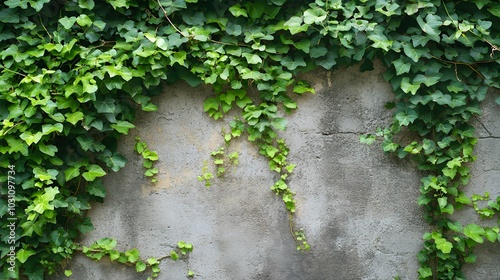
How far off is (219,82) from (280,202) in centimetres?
89

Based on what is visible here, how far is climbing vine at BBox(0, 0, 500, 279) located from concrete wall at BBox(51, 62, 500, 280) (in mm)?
90

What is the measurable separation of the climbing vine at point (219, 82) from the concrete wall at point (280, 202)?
9cm

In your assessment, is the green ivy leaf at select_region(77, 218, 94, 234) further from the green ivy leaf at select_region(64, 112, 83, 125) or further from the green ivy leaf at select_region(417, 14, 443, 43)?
the green ivy leaf at select_region(417, 14, 443, 43)

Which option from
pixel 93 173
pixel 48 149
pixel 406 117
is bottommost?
pixel 93 173

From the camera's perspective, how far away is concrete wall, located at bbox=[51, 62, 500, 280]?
11.9 feet

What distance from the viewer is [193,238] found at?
3.67 metres

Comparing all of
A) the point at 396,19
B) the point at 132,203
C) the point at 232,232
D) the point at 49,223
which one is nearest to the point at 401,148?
the point at 396,19

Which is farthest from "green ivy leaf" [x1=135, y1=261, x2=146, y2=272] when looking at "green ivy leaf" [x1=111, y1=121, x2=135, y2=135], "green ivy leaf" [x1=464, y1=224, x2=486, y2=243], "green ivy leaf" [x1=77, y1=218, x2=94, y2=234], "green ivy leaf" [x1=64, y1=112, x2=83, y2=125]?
"green ivy leaf" [x1=464, y1=224, x2=486, y2=243]

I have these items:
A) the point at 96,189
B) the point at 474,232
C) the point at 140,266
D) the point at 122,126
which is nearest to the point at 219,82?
the point at 122,126

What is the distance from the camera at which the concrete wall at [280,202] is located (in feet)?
→ 11.9

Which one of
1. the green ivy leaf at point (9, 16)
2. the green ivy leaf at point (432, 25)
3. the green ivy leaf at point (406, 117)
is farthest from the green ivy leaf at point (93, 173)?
the green ivy leaf at point (432, 25)

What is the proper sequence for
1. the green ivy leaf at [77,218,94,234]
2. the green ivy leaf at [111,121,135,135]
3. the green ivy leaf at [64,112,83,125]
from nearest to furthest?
the green ivy leaf at [64,112,83,125] < the green ivy leaf at [111,121,135,135] < the green ivy leaf at [77,218,94,234]

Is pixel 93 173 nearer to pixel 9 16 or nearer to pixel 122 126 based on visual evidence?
pixel 122 126

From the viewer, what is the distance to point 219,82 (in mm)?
3537
